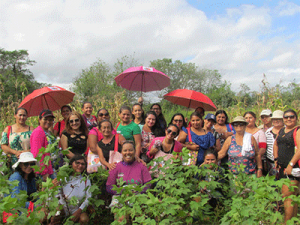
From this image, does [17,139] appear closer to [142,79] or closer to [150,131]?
[150,131]

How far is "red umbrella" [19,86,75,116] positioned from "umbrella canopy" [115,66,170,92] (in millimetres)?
1220

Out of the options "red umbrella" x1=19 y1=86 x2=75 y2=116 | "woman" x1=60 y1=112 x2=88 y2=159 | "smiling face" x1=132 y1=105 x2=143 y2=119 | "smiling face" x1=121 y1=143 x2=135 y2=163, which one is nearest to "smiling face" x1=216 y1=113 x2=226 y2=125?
"smiling face" x1=132 y1=105 x2=143 y2=119

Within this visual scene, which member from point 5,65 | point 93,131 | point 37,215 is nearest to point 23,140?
point 93,131

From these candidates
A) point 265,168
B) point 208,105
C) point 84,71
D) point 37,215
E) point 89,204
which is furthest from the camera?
point 84,71

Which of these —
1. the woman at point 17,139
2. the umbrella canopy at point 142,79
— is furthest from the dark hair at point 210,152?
the woman at point 17,139

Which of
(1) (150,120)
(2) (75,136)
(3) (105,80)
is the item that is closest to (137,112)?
(1) (150,120)

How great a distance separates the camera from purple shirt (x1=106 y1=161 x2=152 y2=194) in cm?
320

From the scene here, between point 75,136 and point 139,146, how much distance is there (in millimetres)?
1011

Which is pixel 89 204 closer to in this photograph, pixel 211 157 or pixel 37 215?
pixel 37 215

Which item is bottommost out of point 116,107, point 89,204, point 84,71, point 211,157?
point 89,204

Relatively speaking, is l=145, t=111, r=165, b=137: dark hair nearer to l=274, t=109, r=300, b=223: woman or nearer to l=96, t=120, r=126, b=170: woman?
l=96, t=120, r=126, b=170: woman

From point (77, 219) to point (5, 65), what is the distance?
35.1m

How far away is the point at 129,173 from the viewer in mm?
3230

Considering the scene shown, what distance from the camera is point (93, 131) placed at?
148 inches
